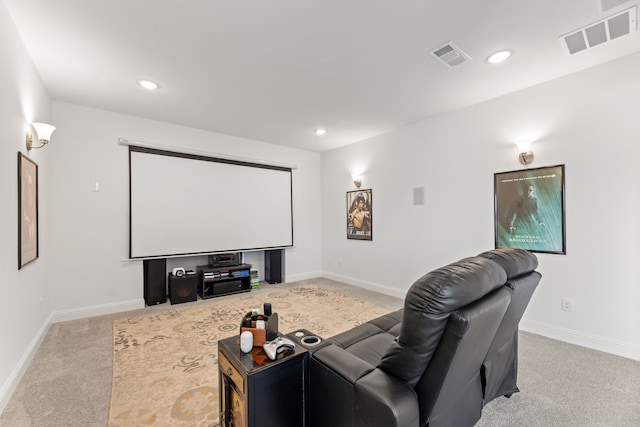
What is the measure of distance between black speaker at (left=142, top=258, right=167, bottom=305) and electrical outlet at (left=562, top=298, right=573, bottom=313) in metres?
4.94

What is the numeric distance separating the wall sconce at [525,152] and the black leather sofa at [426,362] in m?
2.13

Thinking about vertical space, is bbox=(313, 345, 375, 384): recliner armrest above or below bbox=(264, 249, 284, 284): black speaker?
above

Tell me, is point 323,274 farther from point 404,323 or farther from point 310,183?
point 404,323

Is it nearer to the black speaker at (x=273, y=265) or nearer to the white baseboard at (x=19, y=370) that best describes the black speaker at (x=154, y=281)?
the white baseboard at (x=19, y=370)

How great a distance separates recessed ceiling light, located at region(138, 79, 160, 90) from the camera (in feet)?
9.54

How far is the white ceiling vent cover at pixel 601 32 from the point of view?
6.49 feet

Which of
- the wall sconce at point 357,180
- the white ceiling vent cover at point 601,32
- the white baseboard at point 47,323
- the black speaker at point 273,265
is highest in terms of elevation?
the white ceiling vent cover at point 601,32

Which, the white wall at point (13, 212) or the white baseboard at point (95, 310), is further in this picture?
the white baseboard at point (95, 310)

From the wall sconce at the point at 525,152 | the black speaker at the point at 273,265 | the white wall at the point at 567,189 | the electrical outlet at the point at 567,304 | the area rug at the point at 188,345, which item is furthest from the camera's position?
the black speaker at the point at 273,265

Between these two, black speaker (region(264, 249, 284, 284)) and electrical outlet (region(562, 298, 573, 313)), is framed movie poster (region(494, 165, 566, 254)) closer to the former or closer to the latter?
electrical outlet (region(562, 298, 573, 313))

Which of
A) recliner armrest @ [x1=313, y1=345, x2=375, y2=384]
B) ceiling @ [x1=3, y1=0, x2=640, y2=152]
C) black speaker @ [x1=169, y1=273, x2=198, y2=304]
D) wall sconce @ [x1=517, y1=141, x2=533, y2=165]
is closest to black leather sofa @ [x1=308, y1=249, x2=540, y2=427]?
recliner armrest @ [x1=313, y1=345, x2=375, y2=384]

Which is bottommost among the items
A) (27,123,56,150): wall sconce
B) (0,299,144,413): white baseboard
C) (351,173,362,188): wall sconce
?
(0,299,144,413): white baseboard

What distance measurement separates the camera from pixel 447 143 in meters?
3.83

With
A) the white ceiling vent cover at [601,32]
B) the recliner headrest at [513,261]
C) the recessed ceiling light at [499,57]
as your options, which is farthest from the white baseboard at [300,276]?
the white ceiling vent cover at [601,32]
